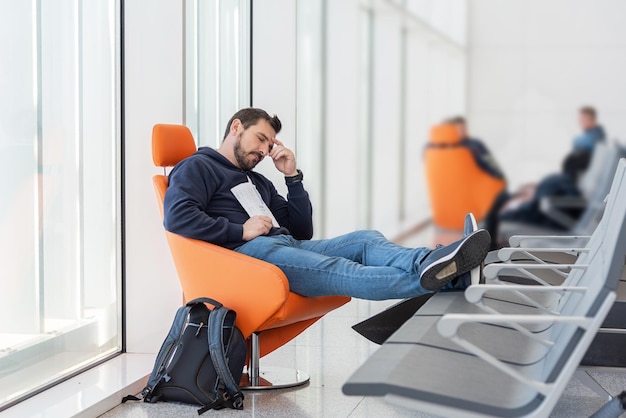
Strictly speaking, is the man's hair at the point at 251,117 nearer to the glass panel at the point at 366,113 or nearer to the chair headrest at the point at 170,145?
the chair headrest at the point at 170,145

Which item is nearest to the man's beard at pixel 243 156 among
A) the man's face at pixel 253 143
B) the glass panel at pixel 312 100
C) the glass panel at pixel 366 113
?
the man's face at pixel 253 143

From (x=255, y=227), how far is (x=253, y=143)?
0.42 meters

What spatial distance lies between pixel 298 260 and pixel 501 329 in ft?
2.93

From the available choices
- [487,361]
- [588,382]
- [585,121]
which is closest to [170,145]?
[588,382]

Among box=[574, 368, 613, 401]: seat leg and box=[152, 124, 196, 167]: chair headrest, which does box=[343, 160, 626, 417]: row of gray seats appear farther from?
box=[152, 124, 196, 167]: chair headrest

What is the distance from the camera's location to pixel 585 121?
7.04 meters

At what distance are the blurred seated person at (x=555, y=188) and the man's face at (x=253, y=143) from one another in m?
4.22

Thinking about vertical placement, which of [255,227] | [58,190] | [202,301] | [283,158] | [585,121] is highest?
[585,121]

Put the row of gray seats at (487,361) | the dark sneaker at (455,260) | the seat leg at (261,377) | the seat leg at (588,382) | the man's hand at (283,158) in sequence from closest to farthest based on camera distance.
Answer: the row of gray seats at (487,361)
the dark sneaker at (455,260)
the seat leg at (588,382)
the seat leg at (261,377)
the man's hand at (283,158)

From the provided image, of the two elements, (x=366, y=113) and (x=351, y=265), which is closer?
(x=351, y=265)

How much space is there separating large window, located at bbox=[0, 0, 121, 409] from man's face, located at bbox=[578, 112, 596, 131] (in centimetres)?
460

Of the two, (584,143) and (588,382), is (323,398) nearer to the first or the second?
(588,382)

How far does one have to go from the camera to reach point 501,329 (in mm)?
2324

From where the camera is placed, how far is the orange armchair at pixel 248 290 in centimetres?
292
